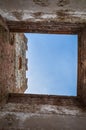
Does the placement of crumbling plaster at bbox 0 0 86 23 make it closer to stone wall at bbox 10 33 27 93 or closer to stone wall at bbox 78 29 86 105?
stone wall at bbox 78 29 86 105

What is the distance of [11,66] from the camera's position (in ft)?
26.7

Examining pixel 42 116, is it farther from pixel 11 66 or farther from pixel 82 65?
pixel 11 66

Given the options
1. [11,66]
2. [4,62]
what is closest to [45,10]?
[4,62]

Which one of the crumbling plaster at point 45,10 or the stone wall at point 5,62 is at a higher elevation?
the crumbling plaster at point 45,10

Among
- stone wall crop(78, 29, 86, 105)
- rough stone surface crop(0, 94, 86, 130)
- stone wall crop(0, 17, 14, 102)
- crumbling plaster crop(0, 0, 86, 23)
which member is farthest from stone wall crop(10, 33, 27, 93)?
rough stone surface crop(0, 94, 86, 130)

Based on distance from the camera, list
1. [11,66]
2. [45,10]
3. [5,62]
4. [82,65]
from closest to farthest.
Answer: [45,10], [82,65], [5,62], [11,66]

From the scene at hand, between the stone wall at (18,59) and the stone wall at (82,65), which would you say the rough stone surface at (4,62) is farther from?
the stone wall at (82,65)

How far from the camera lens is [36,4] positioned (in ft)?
15.6

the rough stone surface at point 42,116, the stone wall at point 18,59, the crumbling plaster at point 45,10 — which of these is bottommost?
the rough stone surface at point 42,116

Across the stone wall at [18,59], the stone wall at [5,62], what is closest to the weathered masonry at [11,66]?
the stone wall at [5,62]

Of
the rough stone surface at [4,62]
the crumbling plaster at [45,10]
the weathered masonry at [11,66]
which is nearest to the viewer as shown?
the crumbling plaster at [45,10]

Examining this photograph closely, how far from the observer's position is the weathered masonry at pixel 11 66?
4.83 m

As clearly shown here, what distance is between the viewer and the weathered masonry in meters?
4.83

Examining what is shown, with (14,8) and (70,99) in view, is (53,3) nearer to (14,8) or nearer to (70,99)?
(14,8)
